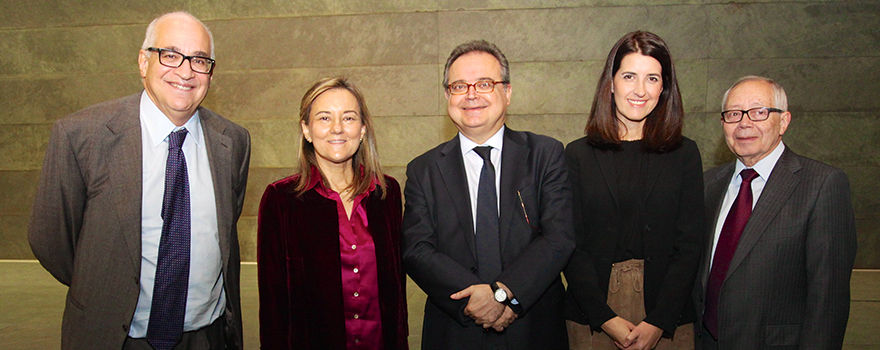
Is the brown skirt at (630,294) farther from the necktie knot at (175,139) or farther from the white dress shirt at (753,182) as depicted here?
the necktie knot at (175,139)

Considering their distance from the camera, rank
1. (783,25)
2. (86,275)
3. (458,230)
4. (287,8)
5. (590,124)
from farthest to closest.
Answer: (287,8)
(783,25)
(590,124)
(458,230)
(86,275)

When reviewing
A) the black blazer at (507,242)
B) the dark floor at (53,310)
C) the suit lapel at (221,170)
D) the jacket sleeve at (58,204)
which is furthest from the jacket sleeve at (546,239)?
the dark floor at (53,310)

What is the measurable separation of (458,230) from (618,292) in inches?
24.7

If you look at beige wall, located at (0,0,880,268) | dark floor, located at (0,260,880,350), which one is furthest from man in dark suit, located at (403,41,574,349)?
beige wall, located at (0,0,880,268)

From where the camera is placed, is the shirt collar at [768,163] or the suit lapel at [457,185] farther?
the shirt collar at [768,163]

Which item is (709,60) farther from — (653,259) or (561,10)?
(653,259)

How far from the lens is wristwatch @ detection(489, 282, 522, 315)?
180cm

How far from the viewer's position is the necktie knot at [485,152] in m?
2.01

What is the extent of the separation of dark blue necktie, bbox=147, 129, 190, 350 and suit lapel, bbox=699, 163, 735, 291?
2.03 meters

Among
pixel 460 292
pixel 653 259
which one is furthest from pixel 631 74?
pixel 460 292

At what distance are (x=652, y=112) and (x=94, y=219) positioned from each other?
2098 mm

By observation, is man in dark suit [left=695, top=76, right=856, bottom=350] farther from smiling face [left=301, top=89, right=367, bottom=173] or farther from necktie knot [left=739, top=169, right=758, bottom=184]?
smiling face [left=301, top=89, right=367, bottom=173]

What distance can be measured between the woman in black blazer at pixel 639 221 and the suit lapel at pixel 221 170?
1.34 meters

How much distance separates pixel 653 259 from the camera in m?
1.90
